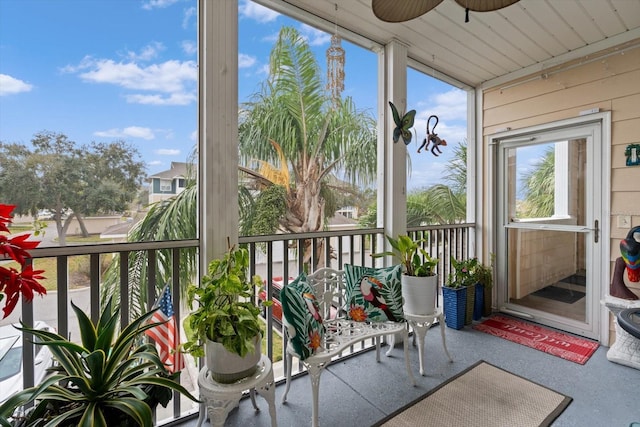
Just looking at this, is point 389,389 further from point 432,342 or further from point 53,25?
point 53,25

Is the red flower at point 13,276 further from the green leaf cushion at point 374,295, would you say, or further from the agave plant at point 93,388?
the green leaf cushion at point 374,295

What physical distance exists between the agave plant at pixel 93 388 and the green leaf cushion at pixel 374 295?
1.28m

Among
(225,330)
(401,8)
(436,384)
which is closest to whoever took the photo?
(225,330)

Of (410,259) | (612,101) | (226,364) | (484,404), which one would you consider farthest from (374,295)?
(612,101)

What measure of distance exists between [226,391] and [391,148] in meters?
2.11

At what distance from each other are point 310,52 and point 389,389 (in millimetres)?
2655

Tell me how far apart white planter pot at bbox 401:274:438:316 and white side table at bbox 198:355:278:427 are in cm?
120

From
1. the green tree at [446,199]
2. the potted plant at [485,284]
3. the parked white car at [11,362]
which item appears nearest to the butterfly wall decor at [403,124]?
the green tree at [446,199]

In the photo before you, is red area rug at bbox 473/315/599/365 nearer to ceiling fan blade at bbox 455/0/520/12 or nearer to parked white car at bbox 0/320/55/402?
ceiling fan blade at bbox 455/0/520/12

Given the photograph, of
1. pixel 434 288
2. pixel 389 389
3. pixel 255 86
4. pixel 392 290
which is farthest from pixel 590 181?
pixel 255 86

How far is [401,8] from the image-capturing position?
143 centimetres

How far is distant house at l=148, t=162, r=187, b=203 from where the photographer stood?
177cm

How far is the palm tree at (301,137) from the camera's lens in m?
2.42

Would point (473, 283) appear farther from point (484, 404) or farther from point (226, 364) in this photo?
point (226, 364)
